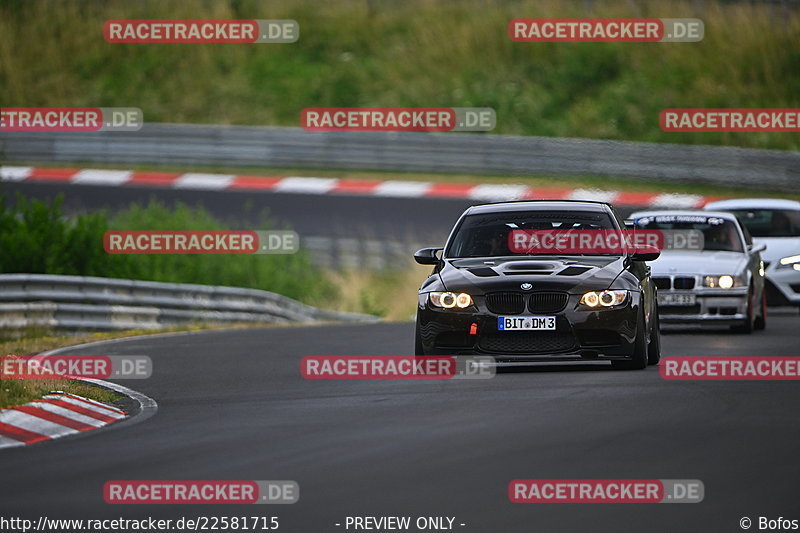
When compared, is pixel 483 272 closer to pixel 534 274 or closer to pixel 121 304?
pixel 534 274

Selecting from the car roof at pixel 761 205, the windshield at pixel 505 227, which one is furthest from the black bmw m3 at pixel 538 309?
the car roof at pixel 761 205

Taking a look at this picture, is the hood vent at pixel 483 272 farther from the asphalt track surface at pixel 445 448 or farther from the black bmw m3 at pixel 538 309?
the asphalt track surface at pixel 445 448

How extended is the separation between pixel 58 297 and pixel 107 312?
0.81 metres

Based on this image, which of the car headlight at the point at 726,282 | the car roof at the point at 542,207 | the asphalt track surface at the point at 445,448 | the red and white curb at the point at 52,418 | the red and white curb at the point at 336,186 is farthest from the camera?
the red and white curb at the point at 336,186

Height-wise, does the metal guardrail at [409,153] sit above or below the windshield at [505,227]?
above

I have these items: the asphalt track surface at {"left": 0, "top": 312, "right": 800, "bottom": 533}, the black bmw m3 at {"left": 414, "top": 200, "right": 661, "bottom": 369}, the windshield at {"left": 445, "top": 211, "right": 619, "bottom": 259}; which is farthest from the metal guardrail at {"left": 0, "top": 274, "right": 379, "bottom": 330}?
the black bmw m3 at {"left": 414, "top": 200, "right": 661, "bottom": 369}

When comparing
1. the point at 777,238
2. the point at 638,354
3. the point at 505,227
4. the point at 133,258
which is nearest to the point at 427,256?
the point at 505,227

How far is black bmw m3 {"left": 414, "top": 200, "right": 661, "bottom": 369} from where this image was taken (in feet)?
45.4

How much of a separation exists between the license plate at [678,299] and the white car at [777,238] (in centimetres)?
350

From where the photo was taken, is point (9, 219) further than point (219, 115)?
Answer: No

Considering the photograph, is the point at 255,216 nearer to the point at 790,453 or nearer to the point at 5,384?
the point at 5,384

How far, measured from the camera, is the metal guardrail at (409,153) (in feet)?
111

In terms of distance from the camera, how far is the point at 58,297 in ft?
69.7

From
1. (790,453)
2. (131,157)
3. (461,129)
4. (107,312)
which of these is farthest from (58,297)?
(461,129)
